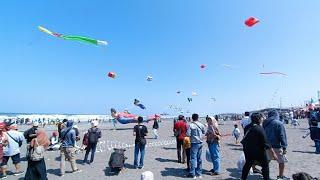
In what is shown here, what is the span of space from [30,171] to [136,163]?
4309 mm

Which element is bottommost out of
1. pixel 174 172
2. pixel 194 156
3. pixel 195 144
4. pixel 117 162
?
pixel 174 172

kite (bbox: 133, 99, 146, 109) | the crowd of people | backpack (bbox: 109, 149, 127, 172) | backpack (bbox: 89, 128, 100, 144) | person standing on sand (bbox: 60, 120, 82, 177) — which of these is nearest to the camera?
the crowd of people

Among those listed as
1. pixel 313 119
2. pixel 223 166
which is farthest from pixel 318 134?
pixel 223 166

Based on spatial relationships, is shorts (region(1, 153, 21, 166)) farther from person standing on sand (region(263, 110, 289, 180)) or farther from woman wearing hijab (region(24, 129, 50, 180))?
person standing on sand (region(263, 110, 289, 180))

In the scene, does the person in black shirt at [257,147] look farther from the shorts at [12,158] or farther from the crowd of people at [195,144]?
the shorts at [12,158]

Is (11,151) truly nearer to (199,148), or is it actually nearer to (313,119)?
(199,148)

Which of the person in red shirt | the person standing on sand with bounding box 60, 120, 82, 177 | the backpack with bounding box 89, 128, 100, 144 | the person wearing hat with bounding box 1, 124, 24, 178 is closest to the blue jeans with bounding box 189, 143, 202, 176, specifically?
the person in red shirt

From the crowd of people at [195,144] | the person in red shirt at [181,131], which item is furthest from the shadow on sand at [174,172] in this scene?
the person in red shirt at [181,131]

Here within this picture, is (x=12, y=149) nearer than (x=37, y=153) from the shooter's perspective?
No

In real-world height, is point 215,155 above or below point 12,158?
above

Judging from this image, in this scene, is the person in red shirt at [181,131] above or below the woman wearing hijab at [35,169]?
above

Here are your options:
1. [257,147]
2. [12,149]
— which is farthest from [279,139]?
[12,149]

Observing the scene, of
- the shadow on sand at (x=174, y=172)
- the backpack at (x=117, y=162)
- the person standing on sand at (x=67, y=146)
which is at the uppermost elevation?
the person standing on sand at (x=67, y=146)

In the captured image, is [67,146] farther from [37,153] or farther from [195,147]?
[195,147]
